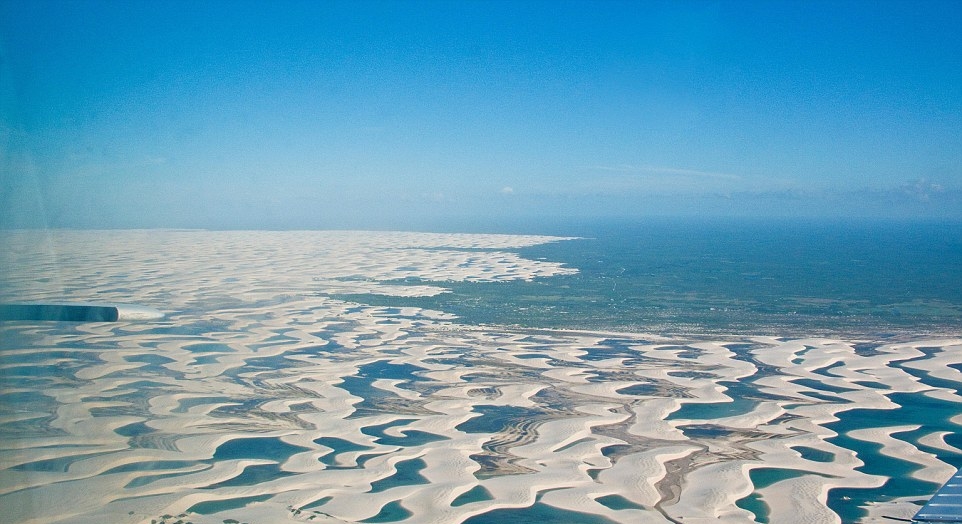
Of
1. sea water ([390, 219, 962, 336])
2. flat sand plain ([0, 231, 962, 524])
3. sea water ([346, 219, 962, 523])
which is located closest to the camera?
flat sand plain ([0, 231, 962, 524])

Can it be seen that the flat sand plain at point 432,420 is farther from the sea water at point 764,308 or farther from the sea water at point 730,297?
the sea water at point 730,297

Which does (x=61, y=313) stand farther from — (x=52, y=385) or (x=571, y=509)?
(x=571, y=509)

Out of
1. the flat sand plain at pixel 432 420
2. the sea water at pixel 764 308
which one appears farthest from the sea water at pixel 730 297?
the flat sand plain at pixel 432 420

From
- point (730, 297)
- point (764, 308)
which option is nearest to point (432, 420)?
point (764, 308)

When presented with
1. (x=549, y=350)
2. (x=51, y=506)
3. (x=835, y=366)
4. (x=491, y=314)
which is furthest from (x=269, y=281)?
(x=51, y=506)

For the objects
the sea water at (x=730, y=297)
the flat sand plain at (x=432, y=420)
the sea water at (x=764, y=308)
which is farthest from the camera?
the sea water at (x=730, y=297)

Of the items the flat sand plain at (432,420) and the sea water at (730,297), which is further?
the sea water at (730,297)

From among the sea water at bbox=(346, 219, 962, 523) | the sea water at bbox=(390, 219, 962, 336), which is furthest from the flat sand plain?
the sea water at bbox=(390, 219, 962, 336)

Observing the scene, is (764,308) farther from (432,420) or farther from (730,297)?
(432,420)

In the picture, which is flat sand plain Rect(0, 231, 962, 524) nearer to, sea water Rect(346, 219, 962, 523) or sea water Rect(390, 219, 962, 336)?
sea water Rect(346, 219, 962, 523)
